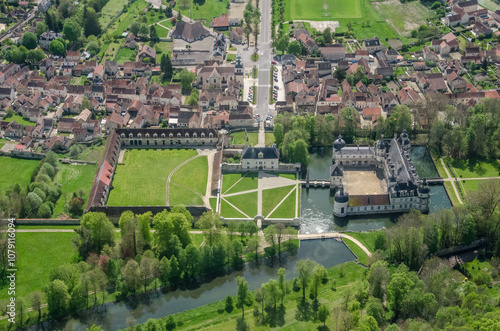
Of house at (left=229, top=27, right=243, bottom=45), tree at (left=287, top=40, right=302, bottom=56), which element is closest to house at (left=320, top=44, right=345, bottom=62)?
tree at (left=287, top=40, right=302, bottom=56)

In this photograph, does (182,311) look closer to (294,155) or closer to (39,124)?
(294,155)

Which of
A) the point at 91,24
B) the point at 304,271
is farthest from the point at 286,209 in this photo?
the point at 91,24

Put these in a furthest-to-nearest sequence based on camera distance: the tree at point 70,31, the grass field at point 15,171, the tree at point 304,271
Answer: the tree at point 70,31, the grass field at point 15,171, the tree at point 304,271

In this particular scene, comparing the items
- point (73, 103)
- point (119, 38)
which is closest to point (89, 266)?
point (73, 103)

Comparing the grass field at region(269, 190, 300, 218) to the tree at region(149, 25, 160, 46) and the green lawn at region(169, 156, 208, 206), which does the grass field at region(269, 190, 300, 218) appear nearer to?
the green lawn at region(169, 156, 208, 206)

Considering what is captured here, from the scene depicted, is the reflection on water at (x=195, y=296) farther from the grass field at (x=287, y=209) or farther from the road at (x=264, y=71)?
the road at (x=264, y=71)

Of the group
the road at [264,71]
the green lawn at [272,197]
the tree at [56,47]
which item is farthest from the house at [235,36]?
the green lawn at [272,197]

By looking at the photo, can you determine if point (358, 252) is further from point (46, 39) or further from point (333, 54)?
point (46, 39)
